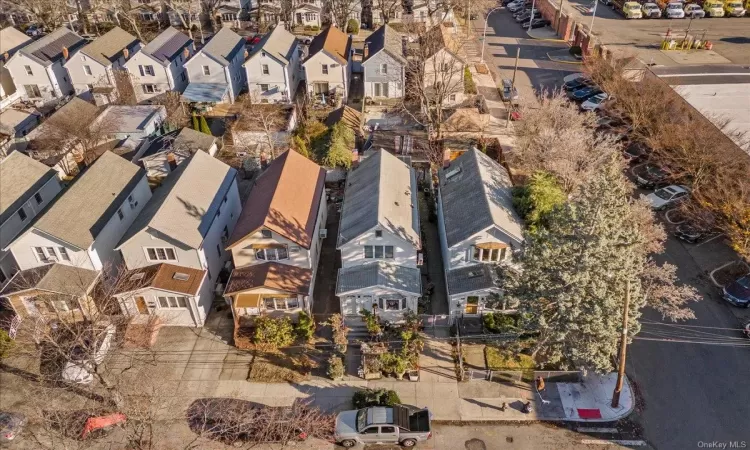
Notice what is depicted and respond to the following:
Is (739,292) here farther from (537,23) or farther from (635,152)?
(537,23)

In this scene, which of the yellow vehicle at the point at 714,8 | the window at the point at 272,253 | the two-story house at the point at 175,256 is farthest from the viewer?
the yellow vehicle at the point at 714,8

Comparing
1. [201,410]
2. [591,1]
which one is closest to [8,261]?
[201,410]

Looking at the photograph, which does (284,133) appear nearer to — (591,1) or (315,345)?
(315,345)

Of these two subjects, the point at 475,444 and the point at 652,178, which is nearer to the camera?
the point at 475,444

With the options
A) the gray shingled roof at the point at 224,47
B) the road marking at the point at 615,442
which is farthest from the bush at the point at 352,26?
the road marking at the point at 615,442

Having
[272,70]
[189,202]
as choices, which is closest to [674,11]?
[272,70]

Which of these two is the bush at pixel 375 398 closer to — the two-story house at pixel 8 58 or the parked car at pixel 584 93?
the parked car at pixel 584 93

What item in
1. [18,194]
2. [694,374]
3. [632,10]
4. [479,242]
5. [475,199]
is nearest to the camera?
[694,374]
